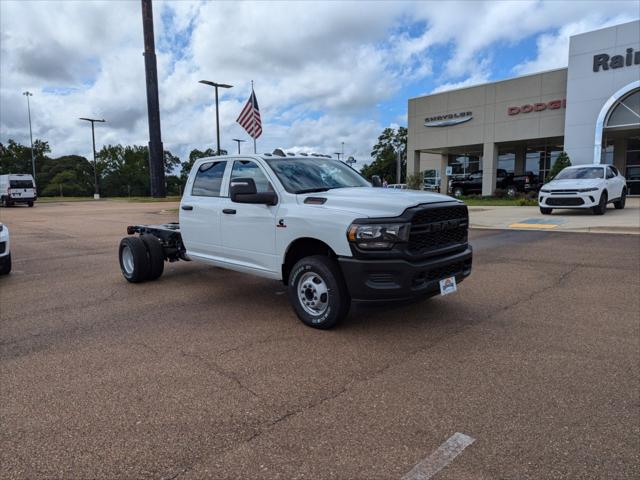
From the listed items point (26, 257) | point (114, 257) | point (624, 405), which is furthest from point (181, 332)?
point (26, 257)

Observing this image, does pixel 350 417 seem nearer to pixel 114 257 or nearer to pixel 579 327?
pixel 579 327

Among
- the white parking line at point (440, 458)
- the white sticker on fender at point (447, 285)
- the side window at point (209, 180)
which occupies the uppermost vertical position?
the side window at point (209, 180)

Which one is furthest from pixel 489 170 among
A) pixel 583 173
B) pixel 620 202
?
pixel 583 173

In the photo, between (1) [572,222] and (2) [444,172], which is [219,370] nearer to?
(1) [572,222]

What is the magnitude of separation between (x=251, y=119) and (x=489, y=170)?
22.4m

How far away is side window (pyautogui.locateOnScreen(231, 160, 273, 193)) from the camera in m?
5.60

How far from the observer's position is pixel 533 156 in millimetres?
40312

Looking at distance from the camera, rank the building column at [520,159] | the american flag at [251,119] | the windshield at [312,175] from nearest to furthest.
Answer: the windshield at [312,175] < the american flag at [251,119] < the building column at [520,159]

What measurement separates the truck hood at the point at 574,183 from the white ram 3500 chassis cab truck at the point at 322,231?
1255 cm

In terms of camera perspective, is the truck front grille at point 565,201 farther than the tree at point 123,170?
Result: No

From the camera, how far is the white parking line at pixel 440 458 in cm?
254

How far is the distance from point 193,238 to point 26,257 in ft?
19.4

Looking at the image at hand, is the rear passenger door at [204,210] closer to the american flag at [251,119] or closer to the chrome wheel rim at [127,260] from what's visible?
the chrome wheel rim at [127,260]

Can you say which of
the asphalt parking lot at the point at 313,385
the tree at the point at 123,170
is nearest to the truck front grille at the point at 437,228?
the asphalt parking lot at the point at 313,385
